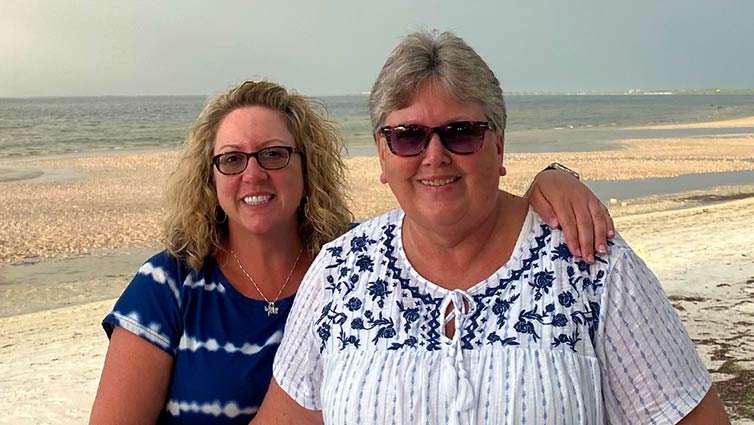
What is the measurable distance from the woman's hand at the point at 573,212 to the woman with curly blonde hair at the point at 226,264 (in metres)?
1.22

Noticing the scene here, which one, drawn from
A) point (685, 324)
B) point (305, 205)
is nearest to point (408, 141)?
point (305, 205)

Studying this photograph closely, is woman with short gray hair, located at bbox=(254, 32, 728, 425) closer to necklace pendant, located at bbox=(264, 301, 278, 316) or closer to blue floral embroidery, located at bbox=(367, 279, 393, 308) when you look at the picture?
blue floral embroidery, located at bbox=(367, 279, 393, 308)

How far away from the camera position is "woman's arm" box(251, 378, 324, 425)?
2.66 meters

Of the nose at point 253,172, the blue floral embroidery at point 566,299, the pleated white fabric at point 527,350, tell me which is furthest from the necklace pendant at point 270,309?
the blue floral embroidery at point 566,299

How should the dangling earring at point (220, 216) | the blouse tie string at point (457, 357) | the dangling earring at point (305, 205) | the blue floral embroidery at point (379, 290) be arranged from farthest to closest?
1. the dangling earring at point (305, 205)
2. the dangling earring at point (220, 216)
3. the blue floral embroidery at point (379, 290)
4. the blouse tie string at point (457, 357)

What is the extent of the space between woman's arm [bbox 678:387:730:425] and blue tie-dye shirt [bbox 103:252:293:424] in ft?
5.40

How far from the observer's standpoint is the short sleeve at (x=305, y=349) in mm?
2611

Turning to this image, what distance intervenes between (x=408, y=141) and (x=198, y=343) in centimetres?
138

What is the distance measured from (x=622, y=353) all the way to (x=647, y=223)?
12607 millimetres

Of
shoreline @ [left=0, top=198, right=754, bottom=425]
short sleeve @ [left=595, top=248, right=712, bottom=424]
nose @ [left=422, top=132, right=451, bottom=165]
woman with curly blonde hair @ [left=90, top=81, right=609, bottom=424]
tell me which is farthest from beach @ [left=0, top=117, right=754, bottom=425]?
nose @ [left=422, top=132, right=451, bottom=165]

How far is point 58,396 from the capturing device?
662 cm

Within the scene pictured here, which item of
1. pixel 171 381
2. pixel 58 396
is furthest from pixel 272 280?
pixel 58 396

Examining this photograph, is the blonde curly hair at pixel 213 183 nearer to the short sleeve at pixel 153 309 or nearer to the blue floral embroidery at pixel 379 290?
the short sleeve at pixel 153 309

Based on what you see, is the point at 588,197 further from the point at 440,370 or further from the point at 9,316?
the point at 9,316
